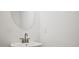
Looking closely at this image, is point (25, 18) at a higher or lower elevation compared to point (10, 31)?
higher

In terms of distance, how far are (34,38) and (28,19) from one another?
0.72 feet

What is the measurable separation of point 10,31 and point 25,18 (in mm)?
217

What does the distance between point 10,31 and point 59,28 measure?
54 cm

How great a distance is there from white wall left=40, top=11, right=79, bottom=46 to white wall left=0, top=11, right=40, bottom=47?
0.08 meters

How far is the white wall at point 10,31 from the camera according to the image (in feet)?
4.32

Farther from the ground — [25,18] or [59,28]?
[25,18]

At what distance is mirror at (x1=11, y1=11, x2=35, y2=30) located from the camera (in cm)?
132

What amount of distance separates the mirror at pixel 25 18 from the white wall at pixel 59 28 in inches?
4.3

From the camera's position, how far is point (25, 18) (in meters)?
1.32

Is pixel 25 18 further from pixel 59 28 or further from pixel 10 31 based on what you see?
pixel 59 28

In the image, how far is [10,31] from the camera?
132cm

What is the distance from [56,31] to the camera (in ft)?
4.36

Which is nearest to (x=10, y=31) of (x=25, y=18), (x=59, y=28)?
(x=25, y=18)
